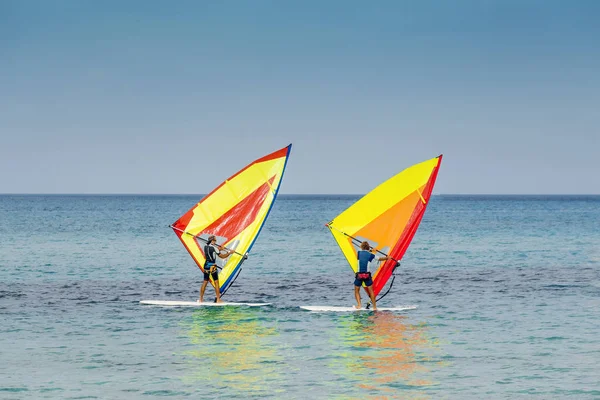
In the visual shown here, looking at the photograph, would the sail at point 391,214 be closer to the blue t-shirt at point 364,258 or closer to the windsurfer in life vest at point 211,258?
the blue t-shirt at point 364,258

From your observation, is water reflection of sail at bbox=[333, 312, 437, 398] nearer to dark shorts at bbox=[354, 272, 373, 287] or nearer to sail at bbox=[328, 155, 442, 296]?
dark shorts at bbox=[354, 272, 373, 287]

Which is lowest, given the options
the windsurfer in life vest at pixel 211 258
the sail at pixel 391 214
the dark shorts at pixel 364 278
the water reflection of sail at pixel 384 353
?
the water reflection of sail at pixel 384 353

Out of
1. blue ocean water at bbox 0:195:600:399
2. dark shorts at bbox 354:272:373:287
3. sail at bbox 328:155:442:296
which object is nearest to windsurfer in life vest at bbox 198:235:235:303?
blue ocean water at bbox 0:195:600:399

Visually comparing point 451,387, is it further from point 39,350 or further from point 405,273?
point 405,273

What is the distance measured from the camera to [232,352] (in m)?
20.8

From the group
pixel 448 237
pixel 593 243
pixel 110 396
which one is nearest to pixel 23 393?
pixel 110 396

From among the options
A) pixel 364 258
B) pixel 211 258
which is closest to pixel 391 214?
pixel 364 258

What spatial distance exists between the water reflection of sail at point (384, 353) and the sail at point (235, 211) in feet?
18.0

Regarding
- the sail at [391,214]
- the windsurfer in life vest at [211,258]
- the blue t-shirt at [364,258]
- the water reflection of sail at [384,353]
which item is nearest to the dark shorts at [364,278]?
the blue t-shirt at [364,258]

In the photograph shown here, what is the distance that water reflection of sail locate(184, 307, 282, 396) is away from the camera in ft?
58.5

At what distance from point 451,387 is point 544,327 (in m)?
8.00

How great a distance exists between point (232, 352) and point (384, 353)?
3.56 metres

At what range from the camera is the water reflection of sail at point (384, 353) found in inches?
693

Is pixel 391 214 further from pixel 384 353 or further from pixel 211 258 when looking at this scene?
pixel 384 353
